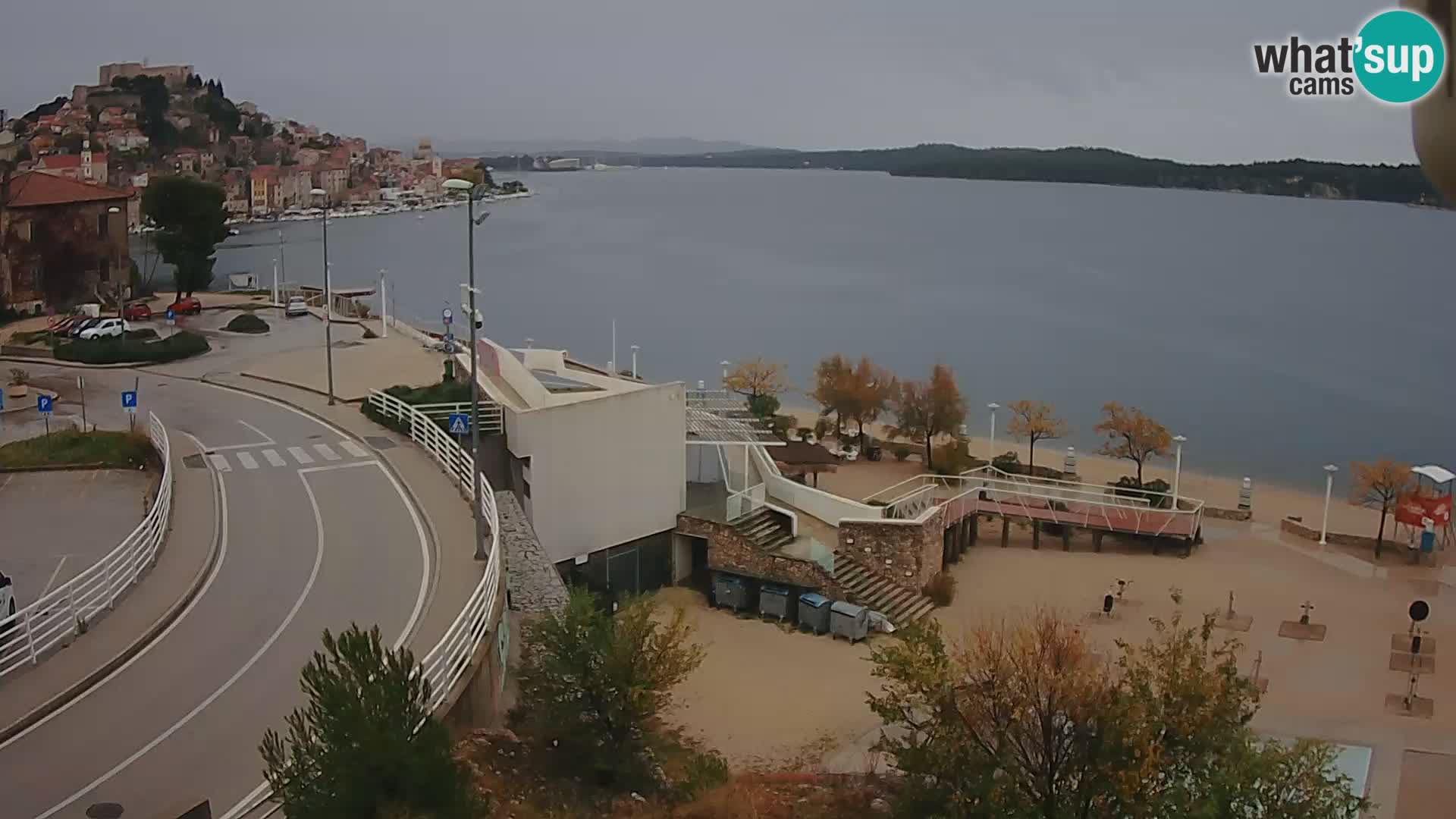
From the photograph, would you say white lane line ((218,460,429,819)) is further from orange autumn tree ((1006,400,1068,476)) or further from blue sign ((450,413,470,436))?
orange autumn tree ((1006,400,1068,476))

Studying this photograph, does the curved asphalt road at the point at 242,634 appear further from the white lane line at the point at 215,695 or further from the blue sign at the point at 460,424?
the blue sign at the point at 460,424

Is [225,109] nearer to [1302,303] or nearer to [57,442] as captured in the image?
[1302,303]

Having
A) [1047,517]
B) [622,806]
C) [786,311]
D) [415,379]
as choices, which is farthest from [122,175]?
[622,806]

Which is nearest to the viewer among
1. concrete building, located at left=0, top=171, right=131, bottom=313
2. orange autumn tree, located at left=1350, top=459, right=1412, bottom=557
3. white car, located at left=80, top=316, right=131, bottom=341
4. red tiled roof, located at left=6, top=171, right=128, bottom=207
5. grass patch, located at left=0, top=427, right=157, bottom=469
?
grass patch, located at left=0, top=427, right=157, bottom=469

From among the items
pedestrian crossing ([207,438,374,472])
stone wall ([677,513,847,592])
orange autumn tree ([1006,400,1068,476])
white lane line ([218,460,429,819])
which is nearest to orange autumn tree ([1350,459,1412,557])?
orange autumn tree ([1006,400,1068,476])

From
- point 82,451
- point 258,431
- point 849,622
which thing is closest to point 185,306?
point 258,431

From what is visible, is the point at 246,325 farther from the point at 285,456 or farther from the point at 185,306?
the point at 285,456
